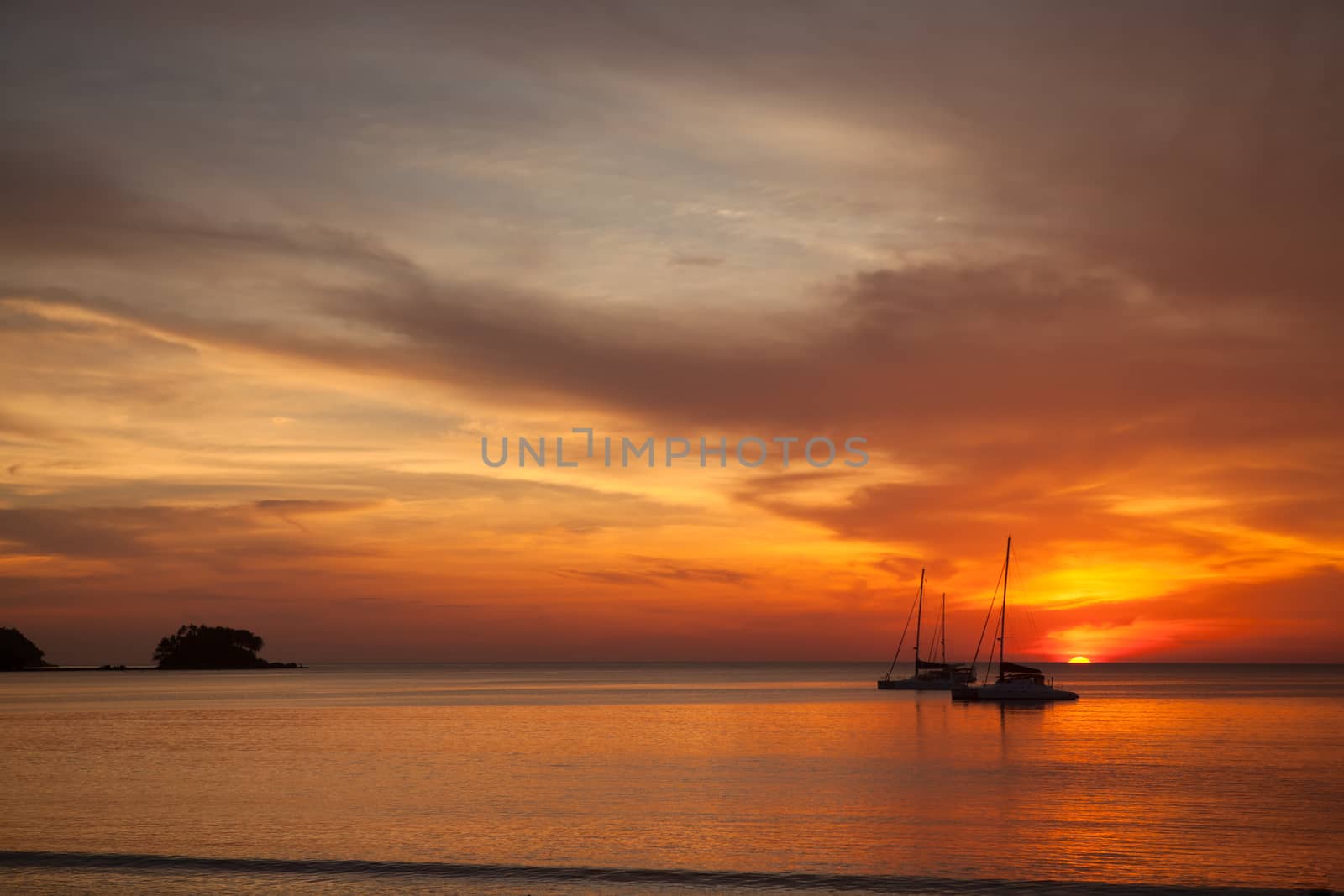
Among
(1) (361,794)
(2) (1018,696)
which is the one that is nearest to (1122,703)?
(2) (1018,696)

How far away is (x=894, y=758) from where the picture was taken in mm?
71188

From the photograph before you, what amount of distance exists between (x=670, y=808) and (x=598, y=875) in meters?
14.5

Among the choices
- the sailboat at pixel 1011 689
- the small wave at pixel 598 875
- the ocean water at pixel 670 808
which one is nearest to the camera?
the small wave at pixel 598 875

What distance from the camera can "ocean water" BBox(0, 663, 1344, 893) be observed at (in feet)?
114

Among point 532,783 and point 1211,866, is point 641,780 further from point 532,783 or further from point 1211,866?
point 1211,866

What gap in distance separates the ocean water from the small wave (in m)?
0.13

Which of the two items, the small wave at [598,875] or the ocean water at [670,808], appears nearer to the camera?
the small wave at [598,875]

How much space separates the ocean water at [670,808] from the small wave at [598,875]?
0.13m

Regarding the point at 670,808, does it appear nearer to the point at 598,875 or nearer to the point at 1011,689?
the point at 598,875

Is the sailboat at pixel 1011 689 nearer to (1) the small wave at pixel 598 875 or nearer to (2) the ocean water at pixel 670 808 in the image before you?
(2) the ocean water at pixel 670 808

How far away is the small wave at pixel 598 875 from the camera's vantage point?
3253cm

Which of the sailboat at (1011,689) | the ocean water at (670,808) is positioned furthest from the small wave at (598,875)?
the sailboat at (1011,689)

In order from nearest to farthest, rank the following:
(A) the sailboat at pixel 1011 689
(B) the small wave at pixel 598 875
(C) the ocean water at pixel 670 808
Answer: (B) the small wave at pixel 598 875, (C) the ocean water at pixel 670 808, (A) the sailboat at pixel 1011 689

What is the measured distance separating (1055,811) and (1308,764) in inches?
1123
